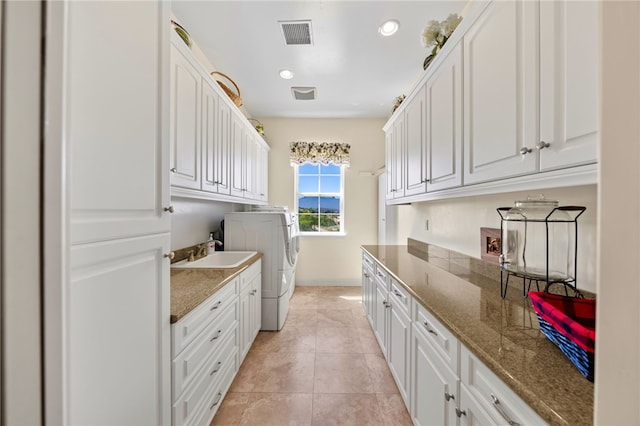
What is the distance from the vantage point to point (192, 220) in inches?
93.7

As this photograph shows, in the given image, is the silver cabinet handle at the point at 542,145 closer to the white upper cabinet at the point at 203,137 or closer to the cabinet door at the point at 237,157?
the white upper cabinet at the point at 203,137

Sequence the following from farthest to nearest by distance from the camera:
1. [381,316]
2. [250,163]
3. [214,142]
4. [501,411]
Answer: [250,163] → [381,316] → [214,142] → [501,411]

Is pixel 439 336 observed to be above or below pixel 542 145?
below

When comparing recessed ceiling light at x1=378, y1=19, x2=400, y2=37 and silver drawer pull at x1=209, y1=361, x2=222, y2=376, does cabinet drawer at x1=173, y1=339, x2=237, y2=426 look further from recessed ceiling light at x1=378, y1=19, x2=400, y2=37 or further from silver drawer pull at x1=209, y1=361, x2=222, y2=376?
recessed ceiling light at x1=378, y1=19, x2=400, y2=37

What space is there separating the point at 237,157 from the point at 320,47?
1356 millimetres

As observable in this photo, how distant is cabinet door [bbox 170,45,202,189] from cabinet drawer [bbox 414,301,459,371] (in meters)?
1.52

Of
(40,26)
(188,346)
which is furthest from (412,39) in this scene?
(188,346)

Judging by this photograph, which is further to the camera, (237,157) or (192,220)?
(237,157)

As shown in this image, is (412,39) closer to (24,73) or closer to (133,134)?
(133,134)

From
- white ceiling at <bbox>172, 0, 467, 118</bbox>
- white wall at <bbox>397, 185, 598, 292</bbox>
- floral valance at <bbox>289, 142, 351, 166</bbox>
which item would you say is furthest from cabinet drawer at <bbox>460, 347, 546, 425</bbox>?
Result: floral valance at <bbox>289, 142, 351, 166</bbox>

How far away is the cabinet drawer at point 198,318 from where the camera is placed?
1081 millimetres

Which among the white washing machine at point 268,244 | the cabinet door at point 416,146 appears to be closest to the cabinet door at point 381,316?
the cabinet door at point 416,146

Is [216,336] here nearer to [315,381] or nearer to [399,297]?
[315,381]

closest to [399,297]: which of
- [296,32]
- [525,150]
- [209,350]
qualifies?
[525,150]
